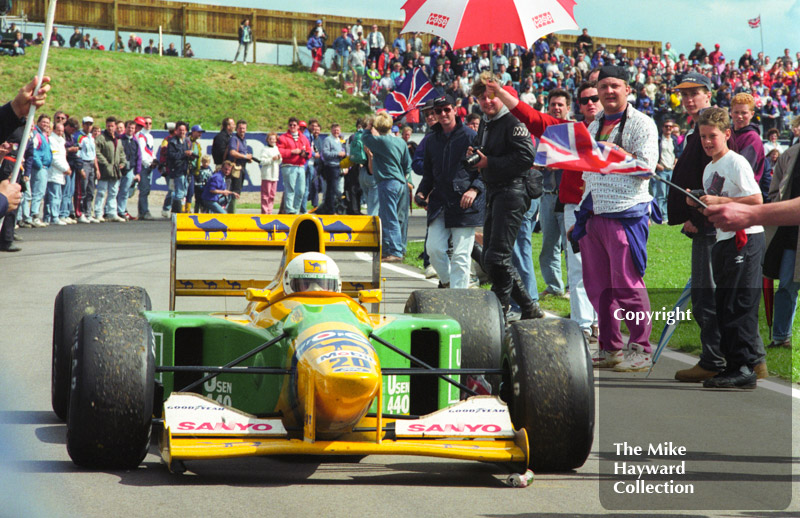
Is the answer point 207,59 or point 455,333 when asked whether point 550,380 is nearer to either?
point 455,333

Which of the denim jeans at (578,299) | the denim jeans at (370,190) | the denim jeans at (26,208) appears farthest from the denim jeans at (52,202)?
the denim jeans at (578,299)

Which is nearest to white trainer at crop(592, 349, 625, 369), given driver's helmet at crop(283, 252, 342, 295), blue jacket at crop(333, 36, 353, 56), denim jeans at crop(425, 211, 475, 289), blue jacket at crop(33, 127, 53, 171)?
denim jeans at crop(425, 211, 475, 289)

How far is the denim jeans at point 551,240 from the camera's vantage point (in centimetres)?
1148

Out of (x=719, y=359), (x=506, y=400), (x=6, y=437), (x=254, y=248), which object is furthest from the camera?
(x=719, y=359)

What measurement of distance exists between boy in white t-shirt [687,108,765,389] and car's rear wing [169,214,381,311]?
7.51ft

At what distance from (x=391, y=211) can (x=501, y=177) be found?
19.8 ft

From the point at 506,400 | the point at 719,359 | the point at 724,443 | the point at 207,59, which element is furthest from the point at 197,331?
the point at 207,59

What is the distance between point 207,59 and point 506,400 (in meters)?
48.7

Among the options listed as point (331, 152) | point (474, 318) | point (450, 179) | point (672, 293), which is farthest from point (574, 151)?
point (331, 152)

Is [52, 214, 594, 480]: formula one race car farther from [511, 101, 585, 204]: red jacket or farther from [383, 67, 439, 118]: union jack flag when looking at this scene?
[383, 67, 439, 118]: union jack flag

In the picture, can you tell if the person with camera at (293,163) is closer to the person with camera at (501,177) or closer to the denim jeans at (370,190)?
the denim jeans at (370,190)

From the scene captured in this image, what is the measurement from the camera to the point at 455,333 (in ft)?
19.8

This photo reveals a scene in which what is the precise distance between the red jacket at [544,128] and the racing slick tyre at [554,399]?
13.1 ft

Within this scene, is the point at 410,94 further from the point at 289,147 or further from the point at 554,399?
the point at 554,399
